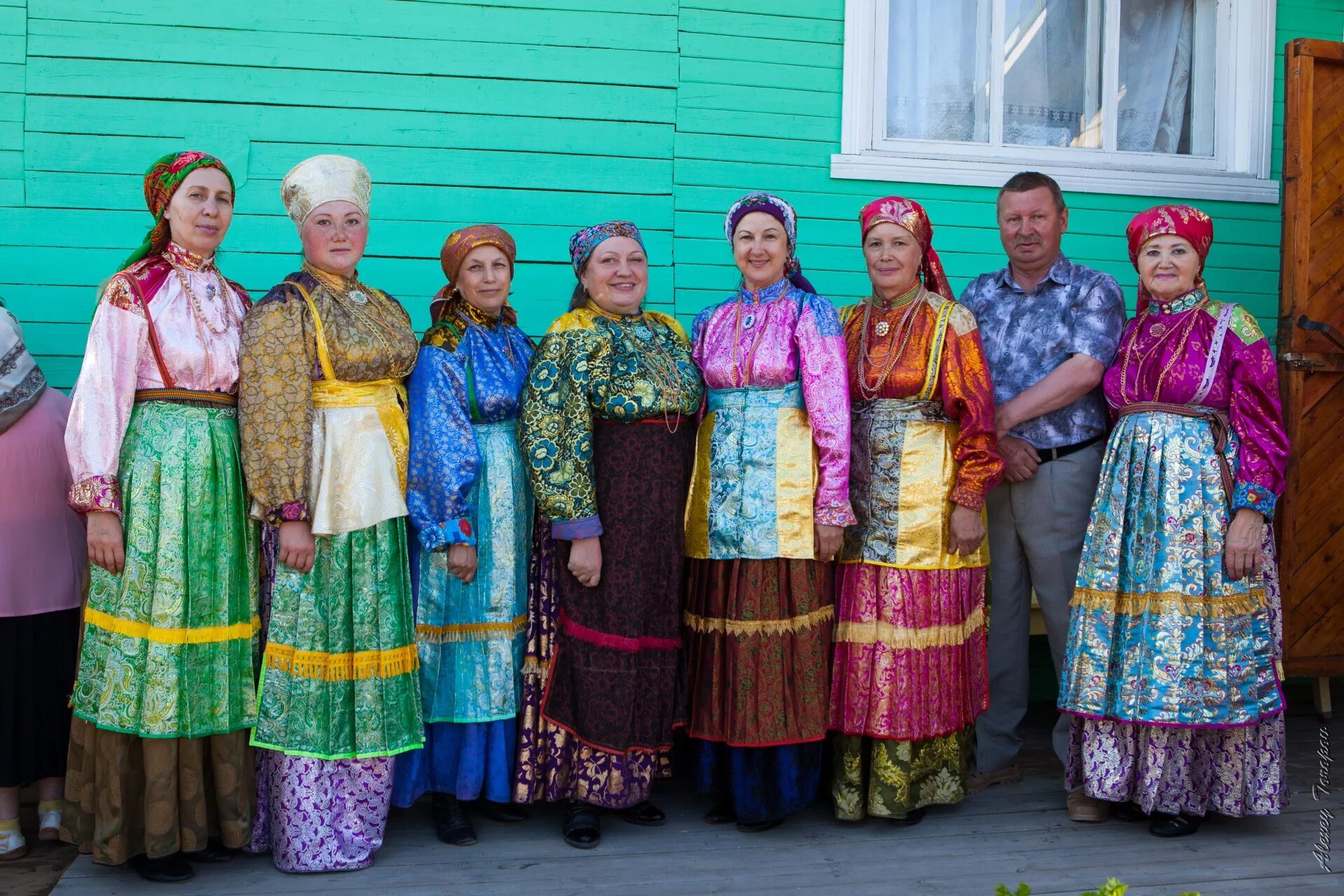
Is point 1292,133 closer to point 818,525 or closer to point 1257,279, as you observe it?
point 1257,279

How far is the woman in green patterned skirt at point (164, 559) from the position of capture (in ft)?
9.55

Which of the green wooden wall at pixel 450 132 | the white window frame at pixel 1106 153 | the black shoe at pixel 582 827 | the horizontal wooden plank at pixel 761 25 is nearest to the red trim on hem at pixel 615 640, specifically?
the black shoe at pixel 582 827

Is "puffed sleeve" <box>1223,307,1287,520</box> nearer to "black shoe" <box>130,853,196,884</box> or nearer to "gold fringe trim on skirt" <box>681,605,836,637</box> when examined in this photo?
"gold fringe trim on skirt" <box>681,605,836,637</box>

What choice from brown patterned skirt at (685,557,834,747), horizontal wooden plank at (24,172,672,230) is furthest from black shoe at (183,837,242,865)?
horizontal wooden plank at (24,172,672,230)

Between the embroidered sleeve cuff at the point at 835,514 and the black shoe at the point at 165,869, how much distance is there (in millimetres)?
2001

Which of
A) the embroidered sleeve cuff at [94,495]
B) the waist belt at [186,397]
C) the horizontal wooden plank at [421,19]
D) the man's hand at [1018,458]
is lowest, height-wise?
the embroidered sleeve cuff at [94,495]

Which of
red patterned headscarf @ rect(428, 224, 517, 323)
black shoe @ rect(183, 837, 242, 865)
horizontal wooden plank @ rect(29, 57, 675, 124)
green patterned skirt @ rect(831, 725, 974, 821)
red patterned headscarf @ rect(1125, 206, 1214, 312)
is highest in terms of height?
horizontal wooden plank @ rect(29, 57, 675, 124)

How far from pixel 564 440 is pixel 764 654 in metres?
0.86

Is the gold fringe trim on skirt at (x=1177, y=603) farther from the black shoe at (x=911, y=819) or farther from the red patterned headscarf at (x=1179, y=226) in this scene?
the red patterned headscarf at (x=1179, y=226)

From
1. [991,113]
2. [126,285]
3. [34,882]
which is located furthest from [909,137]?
[34,882]

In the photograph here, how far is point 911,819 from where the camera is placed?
139 inches

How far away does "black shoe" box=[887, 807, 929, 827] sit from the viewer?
11.5 feet

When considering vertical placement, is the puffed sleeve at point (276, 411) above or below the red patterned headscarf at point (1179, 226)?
below

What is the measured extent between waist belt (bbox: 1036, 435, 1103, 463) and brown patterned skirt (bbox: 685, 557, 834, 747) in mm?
948
